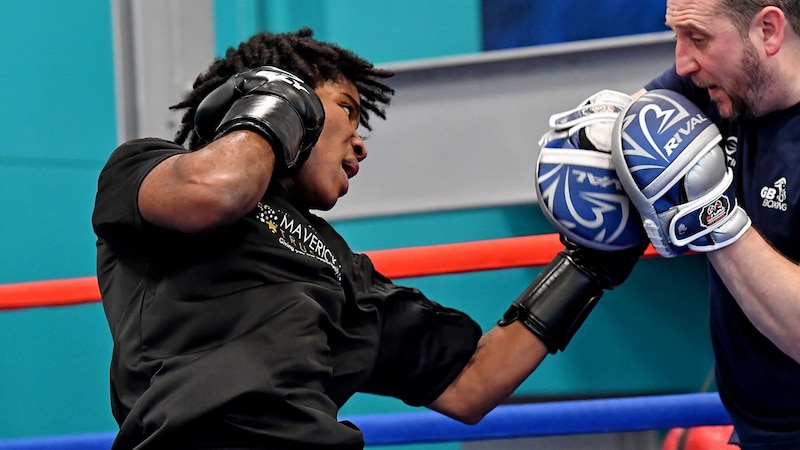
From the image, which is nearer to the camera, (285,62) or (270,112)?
(270,112)

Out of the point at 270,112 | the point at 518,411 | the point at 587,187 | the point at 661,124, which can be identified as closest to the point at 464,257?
the point at 518,411

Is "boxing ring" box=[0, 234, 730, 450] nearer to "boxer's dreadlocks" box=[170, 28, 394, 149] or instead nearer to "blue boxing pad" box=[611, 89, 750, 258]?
"blue boxing pad" box=[611, 89, 750, 258]

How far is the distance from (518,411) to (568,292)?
47 centimetres

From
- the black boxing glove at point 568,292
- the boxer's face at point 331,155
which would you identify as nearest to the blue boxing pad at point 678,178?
the black boxing glove at point 568,292

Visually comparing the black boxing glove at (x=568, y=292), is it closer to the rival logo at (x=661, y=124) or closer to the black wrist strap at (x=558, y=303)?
the black wrist strap at (x=558, y=303)

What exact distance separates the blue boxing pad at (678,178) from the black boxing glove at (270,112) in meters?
0.44

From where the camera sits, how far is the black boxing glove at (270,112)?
1.15m

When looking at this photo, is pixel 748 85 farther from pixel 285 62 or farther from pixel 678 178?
pixel 285 62

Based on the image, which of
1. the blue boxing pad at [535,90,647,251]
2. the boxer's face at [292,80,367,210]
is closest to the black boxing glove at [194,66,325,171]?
the boxer's face at [292,80,367,210]

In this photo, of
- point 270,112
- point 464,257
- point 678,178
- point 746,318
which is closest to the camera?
point 270,112

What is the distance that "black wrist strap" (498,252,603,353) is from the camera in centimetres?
151

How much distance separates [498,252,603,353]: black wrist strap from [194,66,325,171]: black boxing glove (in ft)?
1.57

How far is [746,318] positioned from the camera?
142 centimetres

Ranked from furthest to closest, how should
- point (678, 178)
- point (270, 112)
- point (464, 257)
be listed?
point (464, 257) < point (678, 178) < point (270, 112)
